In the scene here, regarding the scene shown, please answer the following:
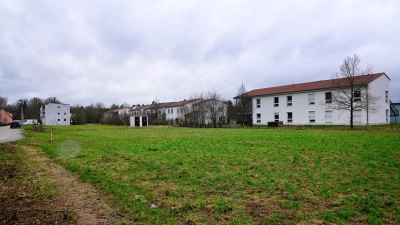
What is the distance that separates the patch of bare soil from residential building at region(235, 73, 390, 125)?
37.8 meters

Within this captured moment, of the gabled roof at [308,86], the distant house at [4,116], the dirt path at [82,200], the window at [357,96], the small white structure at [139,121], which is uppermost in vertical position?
the gabled roof at [308,86]

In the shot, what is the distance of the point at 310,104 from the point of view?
41.3m

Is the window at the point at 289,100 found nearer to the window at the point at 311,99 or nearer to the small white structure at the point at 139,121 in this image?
the window at the point at 311,99

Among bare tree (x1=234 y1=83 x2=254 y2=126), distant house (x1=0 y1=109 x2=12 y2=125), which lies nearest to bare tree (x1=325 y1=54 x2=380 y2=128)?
bare tree (x1=234 y1=83 x2=254 y2=126)

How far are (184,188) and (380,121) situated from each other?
3972 centimetres

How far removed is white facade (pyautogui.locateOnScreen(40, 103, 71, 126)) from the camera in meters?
90.9

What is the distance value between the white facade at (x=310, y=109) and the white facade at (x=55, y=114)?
74.8 metres

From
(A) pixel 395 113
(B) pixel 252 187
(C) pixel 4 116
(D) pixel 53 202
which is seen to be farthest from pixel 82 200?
(C) pixel 4 116

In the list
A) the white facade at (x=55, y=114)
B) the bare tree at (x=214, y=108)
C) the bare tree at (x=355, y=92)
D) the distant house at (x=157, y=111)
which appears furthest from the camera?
the white facade at (x=55, y=114)

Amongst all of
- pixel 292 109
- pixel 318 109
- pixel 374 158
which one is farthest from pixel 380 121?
pixel 374 158

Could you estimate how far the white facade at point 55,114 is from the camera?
90.9 metres

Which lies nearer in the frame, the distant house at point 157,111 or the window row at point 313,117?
the window row at point 313,117

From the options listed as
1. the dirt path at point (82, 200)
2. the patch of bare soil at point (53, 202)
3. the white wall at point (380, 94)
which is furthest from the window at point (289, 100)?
the patch of bare soil at point (53, 202)

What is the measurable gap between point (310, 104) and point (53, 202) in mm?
41840
